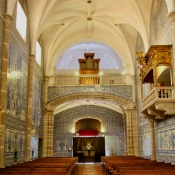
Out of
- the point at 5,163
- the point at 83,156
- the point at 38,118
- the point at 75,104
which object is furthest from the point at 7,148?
the point at 83,156

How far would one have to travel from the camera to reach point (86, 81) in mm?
20750

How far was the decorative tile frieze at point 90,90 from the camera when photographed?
20.2 meters

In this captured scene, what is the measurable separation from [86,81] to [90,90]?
866 millimetres

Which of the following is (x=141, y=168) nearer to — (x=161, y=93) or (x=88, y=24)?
(x=161, y=93)

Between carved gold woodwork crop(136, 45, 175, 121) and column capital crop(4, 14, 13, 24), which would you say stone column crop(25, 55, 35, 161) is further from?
carved gold woodwork crop(136, 45, 175, 121)

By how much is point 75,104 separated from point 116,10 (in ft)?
34.6

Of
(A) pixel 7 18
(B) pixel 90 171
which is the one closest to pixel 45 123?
(B) pixel 90 171

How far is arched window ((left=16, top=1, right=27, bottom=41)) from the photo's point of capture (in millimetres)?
14159

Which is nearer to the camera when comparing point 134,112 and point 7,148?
point 7,148

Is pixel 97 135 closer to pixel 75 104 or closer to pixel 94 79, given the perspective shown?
pixel 75 104

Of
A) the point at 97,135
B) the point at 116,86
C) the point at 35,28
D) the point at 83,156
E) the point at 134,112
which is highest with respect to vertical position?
the point at 35,28

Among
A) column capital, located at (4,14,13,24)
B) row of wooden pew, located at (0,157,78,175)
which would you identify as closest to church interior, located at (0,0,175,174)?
column capital, located at (4,14,13,24)

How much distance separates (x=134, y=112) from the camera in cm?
1995

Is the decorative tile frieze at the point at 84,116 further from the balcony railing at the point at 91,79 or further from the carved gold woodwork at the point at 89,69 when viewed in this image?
the balcony railing at the point at 91,79
